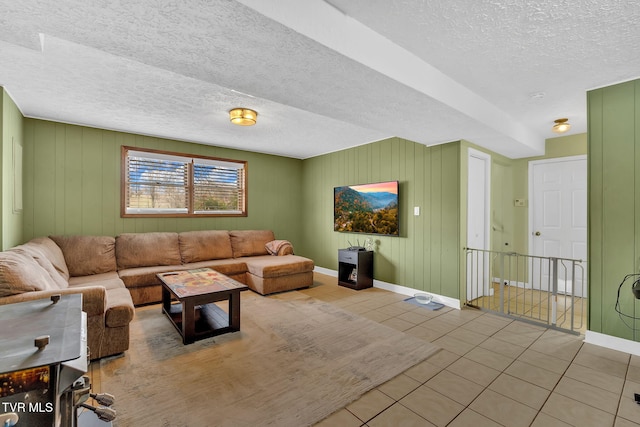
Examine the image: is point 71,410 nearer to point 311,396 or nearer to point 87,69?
point 311,396

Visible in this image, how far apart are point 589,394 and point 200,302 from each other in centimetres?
318

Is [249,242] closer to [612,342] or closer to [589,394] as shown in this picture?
[589,394]

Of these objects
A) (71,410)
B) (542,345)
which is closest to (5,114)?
(71,410)

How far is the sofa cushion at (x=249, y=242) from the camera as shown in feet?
16.9

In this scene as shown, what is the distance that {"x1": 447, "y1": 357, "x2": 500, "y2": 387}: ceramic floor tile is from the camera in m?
2.21

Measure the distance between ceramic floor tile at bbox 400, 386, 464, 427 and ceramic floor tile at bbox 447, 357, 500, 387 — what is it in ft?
1.22

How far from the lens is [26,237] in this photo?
12.3ft

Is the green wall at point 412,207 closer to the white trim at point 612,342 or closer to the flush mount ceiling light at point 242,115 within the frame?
the white trim at point 612,342

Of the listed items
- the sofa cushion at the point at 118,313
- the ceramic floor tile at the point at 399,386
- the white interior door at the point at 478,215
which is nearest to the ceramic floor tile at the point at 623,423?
the ceramic floor tile at the point at 399,386

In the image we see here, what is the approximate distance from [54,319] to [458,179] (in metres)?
4.07

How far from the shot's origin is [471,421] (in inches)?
69.7

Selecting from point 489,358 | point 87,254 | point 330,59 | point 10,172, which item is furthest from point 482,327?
point 10,172

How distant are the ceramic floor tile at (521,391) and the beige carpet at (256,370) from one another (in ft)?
1.92

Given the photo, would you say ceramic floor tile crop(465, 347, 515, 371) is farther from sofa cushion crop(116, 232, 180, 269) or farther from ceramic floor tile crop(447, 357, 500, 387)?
sofa cushion crop(116, 232, 180, 269)
